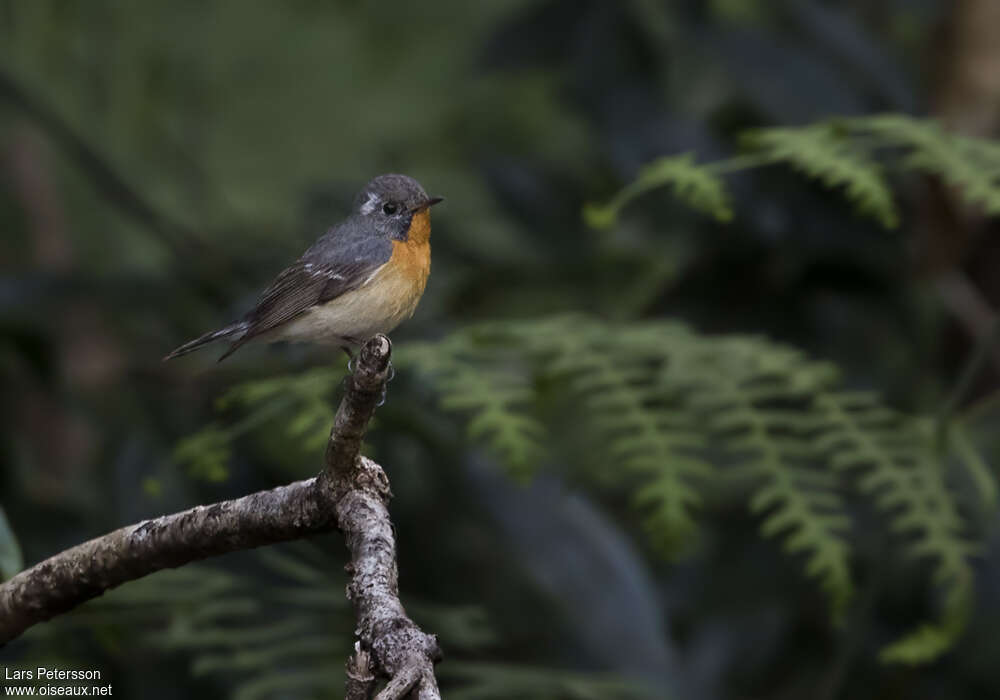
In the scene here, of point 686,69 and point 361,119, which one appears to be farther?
point 361,119

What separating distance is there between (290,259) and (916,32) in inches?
132

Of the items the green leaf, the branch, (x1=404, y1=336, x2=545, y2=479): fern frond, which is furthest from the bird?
the branch

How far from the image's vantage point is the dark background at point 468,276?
328 cm

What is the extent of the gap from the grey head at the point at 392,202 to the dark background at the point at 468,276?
1.92 feet

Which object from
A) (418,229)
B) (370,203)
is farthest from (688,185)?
(370,203)

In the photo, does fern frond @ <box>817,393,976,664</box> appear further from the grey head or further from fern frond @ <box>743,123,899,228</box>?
the grey head

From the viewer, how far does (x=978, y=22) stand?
462 centimetres

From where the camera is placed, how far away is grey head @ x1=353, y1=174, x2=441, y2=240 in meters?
2.76

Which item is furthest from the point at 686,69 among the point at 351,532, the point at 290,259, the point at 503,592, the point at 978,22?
the point at 351,532

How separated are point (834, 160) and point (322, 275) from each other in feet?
4.35

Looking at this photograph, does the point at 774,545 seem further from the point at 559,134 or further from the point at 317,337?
the point at 559,134

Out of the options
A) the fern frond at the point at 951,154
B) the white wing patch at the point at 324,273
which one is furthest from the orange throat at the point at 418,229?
the fern frond at the point at 951,154

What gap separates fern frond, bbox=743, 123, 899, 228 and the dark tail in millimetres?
1400

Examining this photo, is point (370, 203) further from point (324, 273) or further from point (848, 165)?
point (848, 165)
